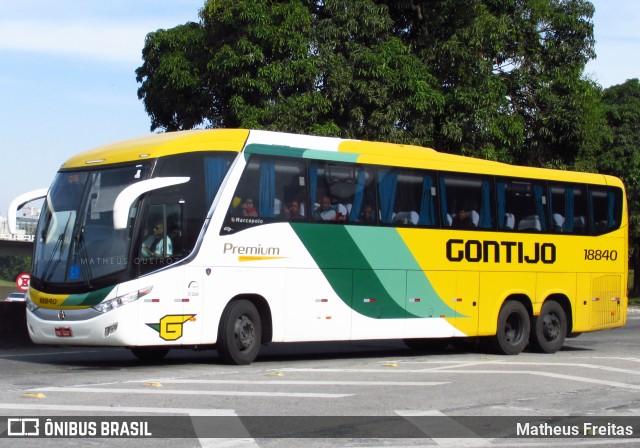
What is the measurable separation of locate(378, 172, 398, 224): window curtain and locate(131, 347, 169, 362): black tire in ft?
14.4

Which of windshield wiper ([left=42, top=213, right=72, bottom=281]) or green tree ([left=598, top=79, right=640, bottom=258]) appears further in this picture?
green tree ([left=598, top=79, right=640, bottom=258])

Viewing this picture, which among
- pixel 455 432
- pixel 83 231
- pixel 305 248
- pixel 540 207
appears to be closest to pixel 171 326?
pixel 83 231

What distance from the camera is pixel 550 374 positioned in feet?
49.7

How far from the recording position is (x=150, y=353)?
17.0m

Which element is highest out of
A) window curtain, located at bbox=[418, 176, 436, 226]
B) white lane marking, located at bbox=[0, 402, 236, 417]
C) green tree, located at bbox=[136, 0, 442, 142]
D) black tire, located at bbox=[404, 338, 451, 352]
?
green tree, located at bbox=[136, 0, 442, 142]

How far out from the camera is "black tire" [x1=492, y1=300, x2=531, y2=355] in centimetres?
1970

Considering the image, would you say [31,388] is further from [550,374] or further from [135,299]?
[550,374]

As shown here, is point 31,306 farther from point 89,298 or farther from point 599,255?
point 599,255

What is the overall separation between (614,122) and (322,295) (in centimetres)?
4326

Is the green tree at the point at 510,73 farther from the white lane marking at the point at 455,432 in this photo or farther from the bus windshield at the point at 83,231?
the white lane marking at the point at 455,432

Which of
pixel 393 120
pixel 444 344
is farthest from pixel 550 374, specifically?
pixel 393 120

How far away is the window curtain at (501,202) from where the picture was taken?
19594mm

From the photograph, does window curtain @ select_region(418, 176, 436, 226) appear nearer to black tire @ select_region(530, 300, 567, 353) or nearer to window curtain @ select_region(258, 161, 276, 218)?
window curtain @ select_region(258, 161, 276, 218)

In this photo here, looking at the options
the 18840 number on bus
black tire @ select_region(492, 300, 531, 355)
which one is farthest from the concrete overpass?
black tire @ select_region(492, 300, 531, 355)
